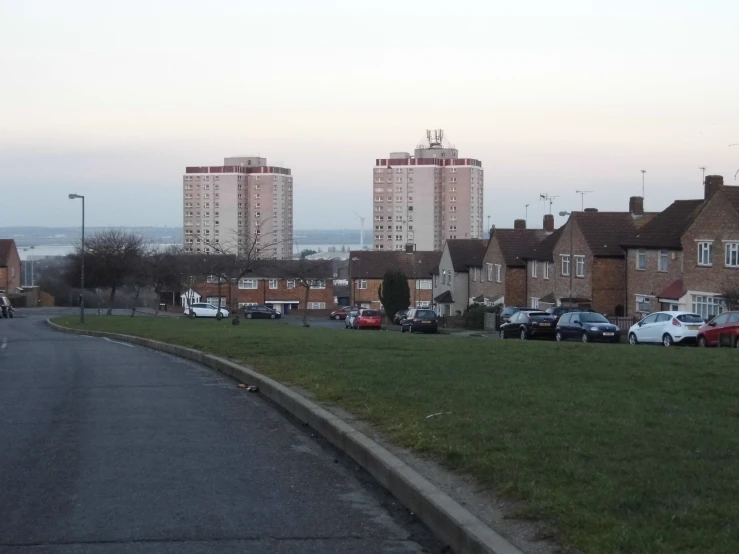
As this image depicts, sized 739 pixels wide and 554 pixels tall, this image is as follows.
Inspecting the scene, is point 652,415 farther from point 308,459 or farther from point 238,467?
point 238,467

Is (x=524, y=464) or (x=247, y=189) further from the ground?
(x=247, y=189)

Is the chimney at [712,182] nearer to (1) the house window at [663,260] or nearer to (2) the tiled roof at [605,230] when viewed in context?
(1) the house window at [663,260]

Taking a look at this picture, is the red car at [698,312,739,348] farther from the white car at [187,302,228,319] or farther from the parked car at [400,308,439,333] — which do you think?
the white car at [187,302,228,319]

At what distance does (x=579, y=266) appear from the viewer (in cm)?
5641

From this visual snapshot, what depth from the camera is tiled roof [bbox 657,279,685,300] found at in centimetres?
4616

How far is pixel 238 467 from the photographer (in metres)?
9.19

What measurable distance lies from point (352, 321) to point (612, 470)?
51.3 metres

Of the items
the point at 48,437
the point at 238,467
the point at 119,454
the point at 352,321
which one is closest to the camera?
the point at 238,467

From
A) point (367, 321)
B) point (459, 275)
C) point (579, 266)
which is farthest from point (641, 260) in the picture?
point (459, 275)

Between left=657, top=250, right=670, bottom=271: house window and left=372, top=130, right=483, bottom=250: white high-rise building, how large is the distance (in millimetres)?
109535

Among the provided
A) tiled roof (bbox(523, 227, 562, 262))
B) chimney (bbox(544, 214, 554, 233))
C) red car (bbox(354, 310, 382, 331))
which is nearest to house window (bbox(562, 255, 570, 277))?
tiled roof (bbox(523, 227, 562, 262))

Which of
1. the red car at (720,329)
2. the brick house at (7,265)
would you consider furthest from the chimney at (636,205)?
the brick house at (7,265)

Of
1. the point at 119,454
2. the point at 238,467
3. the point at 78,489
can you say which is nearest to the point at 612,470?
the point at 238,467

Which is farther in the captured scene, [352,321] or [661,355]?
[352,321]
